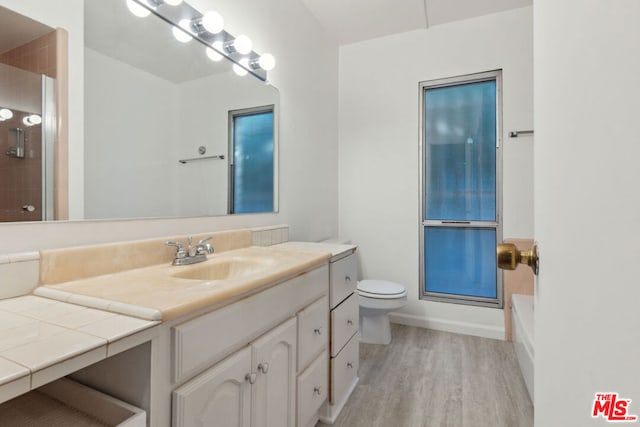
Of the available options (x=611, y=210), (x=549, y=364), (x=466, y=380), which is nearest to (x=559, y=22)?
(x=611, y=210)

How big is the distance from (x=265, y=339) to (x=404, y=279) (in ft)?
6.86

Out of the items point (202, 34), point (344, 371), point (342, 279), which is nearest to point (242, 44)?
point (202, 34)

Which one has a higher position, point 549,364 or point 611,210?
point 611,210

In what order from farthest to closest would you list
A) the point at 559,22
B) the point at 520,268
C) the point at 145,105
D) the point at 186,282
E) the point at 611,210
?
1. the point at 520,268
2. the point at 145,105
3. the point at 186,282
4. the point at 559,22
5. the point at 611,210

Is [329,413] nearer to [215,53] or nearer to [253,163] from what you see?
[253,163]

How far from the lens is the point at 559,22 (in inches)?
16.9

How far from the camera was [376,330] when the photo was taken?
2473 mm

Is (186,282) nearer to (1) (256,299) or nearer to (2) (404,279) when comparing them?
(1) (256,299)

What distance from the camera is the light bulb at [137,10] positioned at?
1223 millimetres

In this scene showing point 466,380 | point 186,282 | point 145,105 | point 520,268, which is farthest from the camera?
point 520,268

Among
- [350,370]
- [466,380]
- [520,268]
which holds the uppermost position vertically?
[520,268]

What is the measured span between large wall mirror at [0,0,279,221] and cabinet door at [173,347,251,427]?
70cm

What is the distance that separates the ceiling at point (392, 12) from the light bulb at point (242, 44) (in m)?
0.99

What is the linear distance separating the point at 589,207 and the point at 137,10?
161cm
